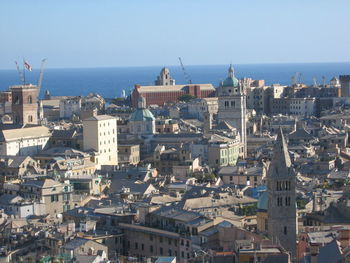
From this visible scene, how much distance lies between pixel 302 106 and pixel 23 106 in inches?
1787

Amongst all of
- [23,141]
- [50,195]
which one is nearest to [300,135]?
[23,141]

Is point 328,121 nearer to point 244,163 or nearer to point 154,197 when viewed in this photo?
point 244,163

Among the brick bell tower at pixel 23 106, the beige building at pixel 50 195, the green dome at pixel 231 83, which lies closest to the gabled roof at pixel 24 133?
the brick bell tower at pixel 23 106

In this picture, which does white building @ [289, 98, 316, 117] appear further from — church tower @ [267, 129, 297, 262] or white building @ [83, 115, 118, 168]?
church tower @ [267, 129, 297, 262]

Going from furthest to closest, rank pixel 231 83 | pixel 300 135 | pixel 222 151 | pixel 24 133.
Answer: pixel 231 83 < pixel 300 135 < pixel 24 133 < pixel 222 151

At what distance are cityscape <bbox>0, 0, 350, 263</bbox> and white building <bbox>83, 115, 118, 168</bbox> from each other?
12 centimetres

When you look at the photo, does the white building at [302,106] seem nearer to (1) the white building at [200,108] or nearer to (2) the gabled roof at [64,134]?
(1) the white building at [200,108]

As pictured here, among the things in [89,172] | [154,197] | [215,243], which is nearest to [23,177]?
[89,172]

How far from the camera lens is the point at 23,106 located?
9988 centimetres

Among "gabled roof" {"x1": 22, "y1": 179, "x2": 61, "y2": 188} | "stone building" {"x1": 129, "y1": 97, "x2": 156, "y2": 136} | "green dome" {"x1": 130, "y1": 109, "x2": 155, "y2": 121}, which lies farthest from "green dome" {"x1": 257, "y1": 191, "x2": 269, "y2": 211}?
"green dome" {"x1": 130, "y1": 109, "x2": 155, "y2": 121}

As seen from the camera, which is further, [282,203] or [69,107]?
[69,107]

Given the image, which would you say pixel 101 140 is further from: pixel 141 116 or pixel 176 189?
pixel 176 189

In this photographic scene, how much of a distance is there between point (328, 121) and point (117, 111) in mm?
27789

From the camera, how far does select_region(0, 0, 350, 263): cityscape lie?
44469 mm
